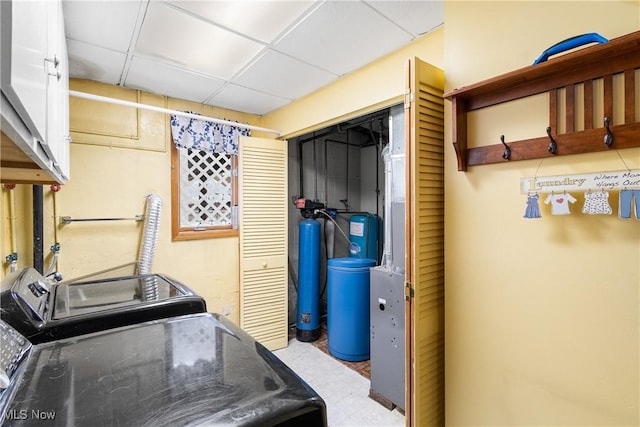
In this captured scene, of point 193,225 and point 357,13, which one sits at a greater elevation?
point 357,13

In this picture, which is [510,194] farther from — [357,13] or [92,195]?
[92,195]

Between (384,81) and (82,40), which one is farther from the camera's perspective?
(384,81)

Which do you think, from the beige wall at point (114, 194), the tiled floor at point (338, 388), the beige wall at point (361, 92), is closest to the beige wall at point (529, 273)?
the beige wall at point (361, 92)

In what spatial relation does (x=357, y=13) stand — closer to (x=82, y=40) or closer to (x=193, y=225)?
(x=82, y=40)

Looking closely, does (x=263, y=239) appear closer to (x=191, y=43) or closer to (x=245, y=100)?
(x=245, y=100)

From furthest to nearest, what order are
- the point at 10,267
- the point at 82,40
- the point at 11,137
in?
the point at 82,40
the point at 10,267
the point at 11,137

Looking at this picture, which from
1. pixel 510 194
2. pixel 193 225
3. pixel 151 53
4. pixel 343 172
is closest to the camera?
pixel 510 194

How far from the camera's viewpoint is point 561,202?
3.71 ft

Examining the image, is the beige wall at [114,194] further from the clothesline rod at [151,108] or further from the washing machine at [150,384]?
the washing machine at [150,384]

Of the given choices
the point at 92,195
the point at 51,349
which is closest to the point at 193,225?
the point at 92,195

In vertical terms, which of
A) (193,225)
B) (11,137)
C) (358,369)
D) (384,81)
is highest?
(384,81)

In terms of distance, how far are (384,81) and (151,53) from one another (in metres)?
1.66

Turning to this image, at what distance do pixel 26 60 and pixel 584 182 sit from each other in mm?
1679

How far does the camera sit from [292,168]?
3883mm
